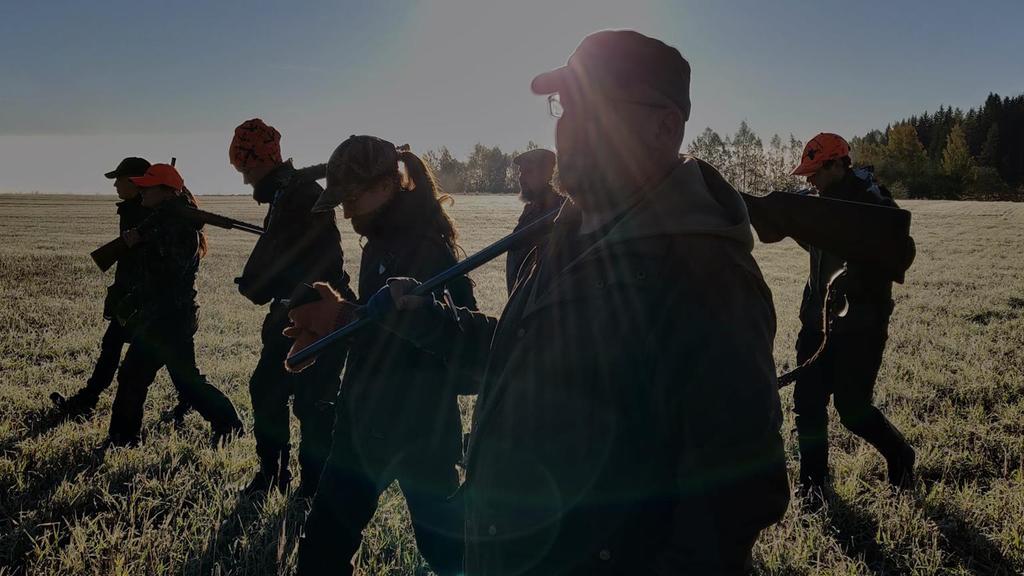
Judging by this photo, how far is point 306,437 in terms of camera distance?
14.3 feet

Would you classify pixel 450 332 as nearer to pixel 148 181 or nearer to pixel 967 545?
pixel 967 545

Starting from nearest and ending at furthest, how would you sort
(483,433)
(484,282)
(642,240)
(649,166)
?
1. (642,240)
2. (649,166)
3. (483,433)
4. (484,282)

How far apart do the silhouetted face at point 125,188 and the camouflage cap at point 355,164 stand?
3890 mm

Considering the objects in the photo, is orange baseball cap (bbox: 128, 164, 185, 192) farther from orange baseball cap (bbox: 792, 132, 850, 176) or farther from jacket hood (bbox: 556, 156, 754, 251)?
orange baseball cap (bbox: 792, 132, 850, 176)

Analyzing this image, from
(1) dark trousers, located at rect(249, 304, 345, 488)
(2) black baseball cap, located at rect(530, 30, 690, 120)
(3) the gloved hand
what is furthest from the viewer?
(1) dark trousers, located at rect(249, 304, 345, 488)

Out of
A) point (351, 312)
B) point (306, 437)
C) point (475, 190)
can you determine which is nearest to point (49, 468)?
point (306, 437)

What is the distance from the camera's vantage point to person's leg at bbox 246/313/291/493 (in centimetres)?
439

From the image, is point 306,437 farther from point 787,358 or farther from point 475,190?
point 475,190

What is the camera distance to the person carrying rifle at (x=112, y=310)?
5879mm

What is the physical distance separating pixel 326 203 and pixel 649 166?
1955mm

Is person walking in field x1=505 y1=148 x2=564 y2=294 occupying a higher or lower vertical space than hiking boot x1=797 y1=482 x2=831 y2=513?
higher

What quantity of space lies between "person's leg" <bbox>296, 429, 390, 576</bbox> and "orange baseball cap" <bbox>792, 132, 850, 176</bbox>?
12.4 ft

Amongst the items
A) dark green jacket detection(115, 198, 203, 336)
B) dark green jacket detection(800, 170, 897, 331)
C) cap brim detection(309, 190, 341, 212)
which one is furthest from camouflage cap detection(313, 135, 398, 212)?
dark green jacket detection(115, 198, 203, 336)

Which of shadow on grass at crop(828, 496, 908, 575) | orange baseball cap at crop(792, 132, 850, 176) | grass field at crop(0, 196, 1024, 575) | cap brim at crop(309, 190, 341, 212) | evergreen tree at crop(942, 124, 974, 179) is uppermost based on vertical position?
evergreen tree at crop(942, 124, 974, 179)
